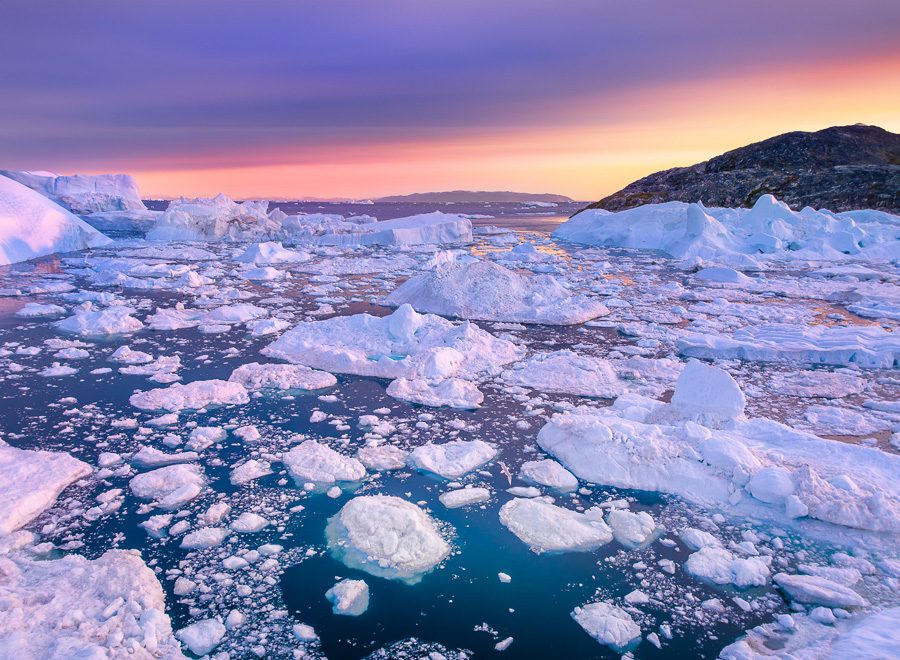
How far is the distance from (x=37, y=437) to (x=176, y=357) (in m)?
2.27

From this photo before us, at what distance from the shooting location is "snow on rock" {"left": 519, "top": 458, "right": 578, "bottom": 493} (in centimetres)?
385

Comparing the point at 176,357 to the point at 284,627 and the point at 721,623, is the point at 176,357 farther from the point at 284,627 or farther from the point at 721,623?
the point at 721,623

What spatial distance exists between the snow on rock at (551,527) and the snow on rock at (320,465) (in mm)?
1124

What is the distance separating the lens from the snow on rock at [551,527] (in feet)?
10.5

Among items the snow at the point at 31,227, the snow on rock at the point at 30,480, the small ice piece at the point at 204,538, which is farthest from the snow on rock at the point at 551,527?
the snow at the point at 31,227

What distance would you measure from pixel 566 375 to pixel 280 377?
10.1 ft

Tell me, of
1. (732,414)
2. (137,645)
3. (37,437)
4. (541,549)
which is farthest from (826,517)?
(37,437)

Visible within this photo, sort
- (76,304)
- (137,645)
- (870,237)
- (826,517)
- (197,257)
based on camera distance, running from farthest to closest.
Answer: (870,237), (197,257), (76,304), (826,517), (137,645)

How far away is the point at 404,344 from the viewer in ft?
22.7

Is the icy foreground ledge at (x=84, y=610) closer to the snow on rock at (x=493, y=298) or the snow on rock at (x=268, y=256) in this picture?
the snow on rock at (x=493, y=298)

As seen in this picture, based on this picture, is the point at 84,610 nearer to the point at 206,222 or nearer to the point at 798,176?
the point at 206,222

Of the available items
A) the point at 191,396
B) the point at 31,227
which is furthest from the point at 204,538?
the point at 31,227

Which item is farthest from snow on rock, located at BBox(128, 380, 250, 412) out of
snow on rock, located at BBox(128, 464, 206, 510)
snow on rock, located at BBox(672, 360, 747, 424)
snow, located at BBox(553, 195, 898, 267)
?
snow, located at BBox(553, 195, 898, 267)

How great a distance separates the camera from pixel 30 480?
3645 millimetres
